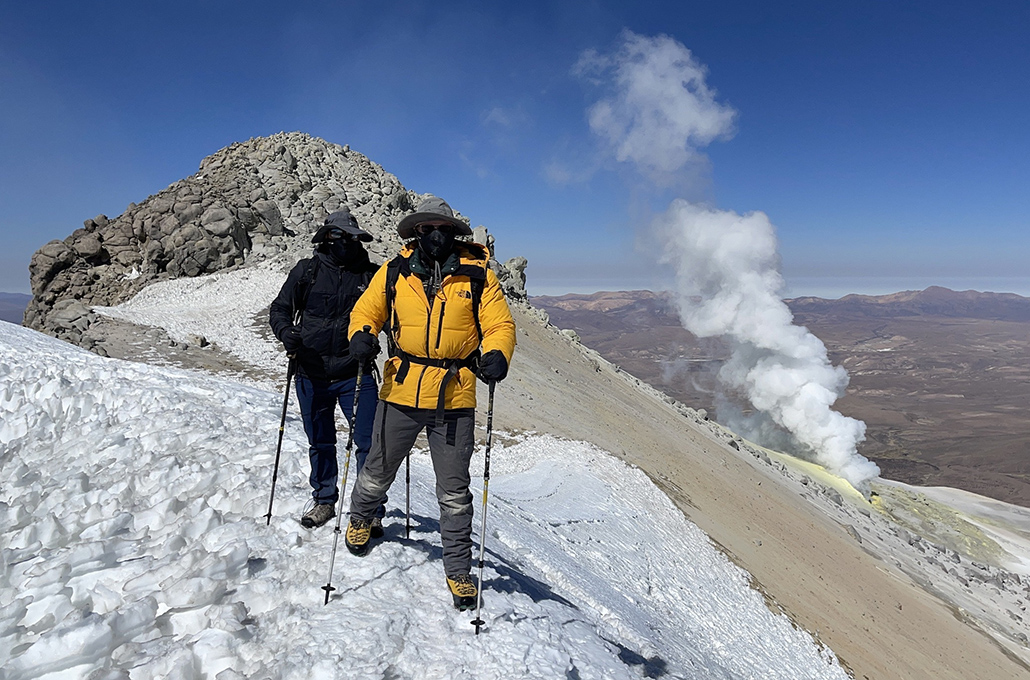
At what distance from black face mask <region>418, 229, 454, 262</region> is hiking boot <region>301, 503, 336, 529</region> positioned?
284 centimetres

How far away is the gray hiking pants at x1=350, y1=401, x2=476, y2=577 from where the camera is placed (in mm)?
4547

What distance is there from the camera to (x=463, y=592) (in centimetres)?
464

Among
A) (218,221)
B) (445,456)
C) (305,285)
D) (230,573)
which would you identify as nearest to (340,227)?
(305,285)

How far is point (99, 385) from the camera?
8.23 metres

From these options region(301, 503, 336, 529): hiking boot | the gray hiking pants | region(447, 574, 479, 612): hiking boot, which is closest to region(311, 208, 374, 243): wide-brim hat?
the gray hiking pants

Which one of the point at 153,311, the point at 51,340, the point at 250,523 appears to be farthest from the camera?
the point at 153,311

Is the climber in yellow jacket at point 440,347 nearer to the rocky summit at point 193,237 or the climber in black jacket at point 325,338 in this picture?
the climber in black jacket at point 325,338

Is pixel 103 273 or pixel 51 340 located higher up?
pixel 103 273

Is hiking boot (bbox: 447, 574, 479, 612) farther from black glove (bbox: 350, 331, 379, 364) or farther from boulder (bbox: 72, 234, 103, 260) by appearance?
boulder (bbox: 72, 234, 103, 260)

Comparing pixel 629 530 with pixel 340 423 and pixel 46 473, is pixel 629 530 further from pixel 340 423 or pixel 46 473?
pixel 46 473

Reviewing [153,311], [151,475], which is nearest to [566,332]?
[153,311]

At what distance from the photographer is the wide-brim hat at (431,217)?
4.49 m

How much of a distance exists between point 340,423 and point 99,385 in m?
5.80

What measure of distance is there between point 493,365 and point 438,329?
20.6 inches
